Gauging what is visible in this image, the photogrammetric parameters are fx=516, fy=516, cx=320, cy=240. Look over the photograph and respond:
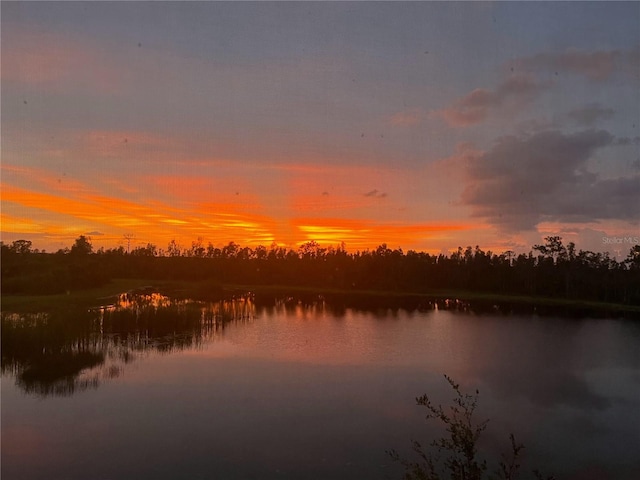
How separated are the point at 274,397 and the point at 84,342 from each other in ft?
34.9

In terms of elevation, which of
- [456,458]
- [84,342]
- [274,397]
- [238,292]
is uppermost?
[238,292]

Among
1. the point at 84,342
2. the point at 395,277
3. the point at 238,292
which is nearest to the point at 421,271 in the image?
the point at 395,277

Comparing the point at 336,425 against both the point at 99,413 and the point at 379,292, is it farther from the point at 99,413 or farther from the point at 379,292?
the point at 379,292

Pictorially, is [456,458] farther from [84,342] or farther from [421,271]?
[421,271]

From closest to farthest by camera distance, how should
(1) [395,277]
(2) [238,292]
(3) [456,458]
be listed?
(3) [456,458]
(2) [238,292]
(1) [395,277]

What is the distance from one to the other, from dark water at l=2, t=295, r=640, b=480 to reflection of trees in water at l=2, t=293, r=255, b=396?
0.27ft

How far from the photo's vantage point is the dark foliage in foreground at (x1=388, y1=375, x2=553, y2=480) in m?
6.11

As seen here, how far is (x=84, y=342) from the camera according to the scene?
76.9ft

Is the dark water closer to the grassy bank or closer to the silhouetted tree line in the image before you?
the grassy bank

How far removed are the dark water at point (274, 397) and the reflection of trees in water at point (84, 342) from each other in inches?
3.2

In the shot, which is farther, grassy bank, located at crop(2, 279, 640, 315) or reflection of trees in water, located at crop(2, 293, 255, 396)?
grassy bank, located at crop(2, 279, 640, 315)

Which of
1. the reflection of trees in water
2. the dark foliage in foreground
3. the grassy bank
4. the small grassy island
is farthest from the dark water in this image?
the small grassy island

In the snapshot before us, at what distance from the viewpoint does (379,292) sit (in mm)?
78312

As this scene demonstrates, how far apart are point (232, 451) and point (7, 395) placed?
29.3ft
